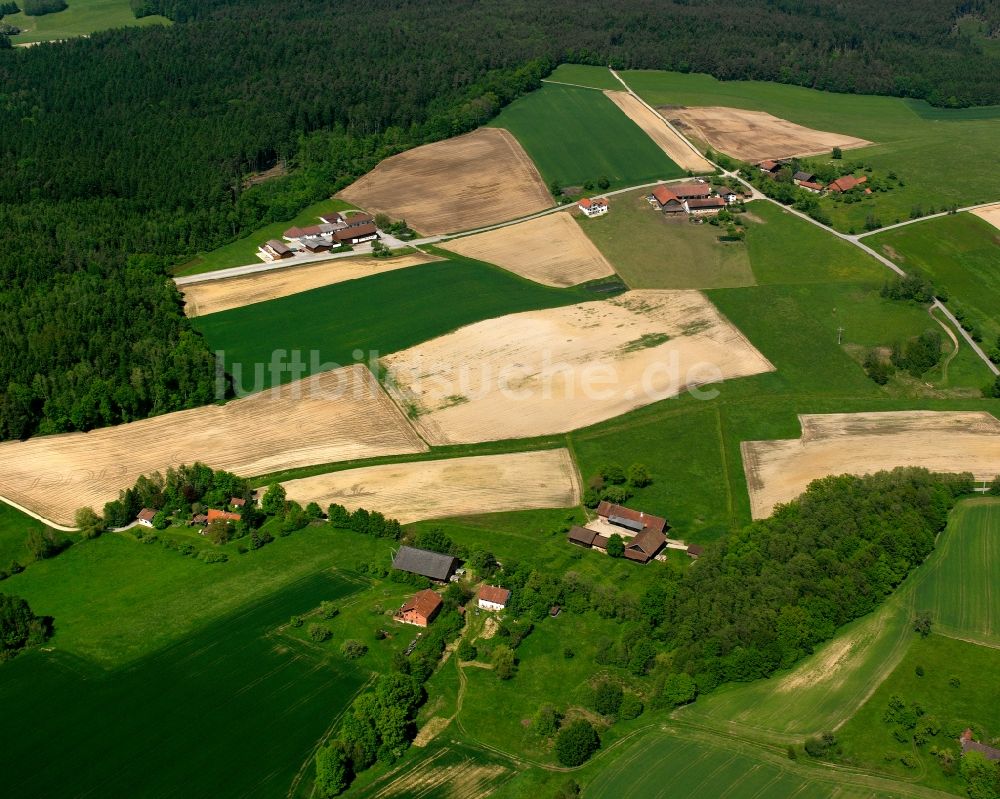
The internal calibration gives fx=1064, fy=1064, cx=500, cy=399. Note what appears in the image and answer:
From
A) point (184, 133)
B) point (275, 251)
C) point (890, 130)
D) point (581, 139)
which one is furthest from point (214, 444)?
point (890, 130)

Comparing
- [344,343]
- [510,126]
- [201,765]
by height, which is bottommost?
[201,765]

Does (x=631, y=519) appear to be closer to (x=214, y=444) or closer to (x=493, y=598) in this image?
(x=493, y=598)

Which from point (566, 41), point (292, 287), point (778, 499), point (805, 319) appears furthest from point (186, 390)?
point (566, 41)

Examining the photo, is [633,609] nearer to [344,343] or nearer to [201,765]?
[201,765]

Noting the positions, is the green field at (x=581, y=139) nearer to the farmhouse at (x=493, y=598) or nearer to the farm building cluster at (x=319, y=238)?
the farm building cluster at (x=319, y=238)

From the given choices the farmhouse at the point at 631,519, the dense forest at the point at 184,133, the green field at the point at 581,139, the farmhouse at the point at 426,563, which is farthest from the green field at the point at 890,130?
the farmhouse at the point at 426,563

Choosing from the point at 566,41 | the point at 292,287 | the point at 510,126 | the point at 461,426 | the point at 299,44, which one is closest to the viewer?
the point at 461,426
